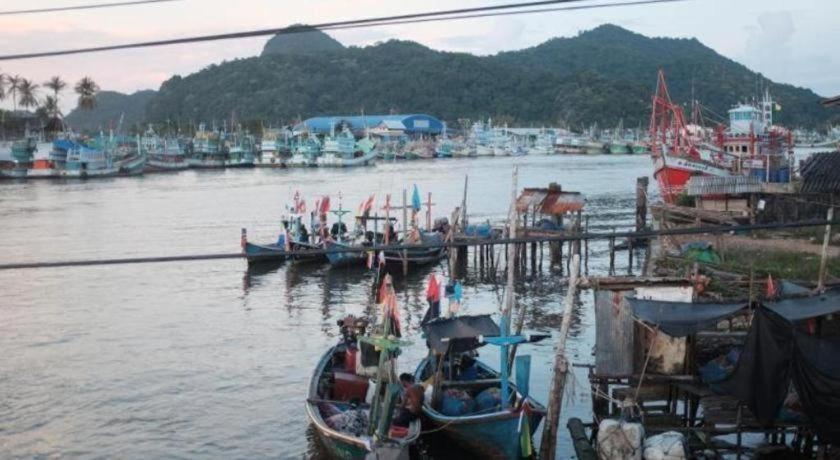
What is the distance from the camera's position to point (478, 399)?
52.1ft

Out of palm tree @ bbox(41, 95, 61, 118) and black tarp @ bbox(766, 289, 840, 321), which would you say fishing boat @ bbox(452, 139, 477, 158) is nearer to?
palm tree @ bbox(41, 95, 61, 118)

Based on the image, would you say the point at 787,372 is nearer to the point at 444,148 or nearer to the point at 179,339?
the point at 179,339

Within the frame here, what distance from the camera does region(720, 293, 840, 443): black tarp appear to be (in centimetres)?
1272

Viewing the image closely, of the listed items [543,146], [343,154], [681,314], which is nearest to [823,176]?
[681,314]

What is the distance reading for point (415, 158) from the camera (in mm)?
172625

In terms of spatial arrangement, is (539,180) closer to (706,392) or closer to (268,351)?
(268,351)

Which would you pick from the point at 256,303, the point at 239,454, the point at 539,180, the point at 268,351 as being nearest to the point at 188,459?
the point at 239,454

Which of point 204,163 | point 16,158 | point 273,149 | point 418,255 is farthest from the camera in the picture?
point 273,149

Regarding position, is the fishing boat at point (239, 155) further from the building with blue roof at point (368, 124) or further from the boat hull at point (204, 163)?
the building with blue roof at point (368, 124)

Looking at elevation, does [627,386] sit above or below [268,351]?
above

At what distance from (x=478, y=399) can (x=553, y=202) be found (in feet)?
75.7

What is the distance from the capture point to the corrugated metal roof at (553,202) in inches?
1496

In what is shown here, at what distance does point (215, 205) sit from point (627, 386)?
63148 millimetres

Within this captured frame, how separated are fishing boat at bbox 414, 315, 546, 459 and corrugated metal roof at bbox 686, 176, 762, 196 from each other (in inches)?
980
